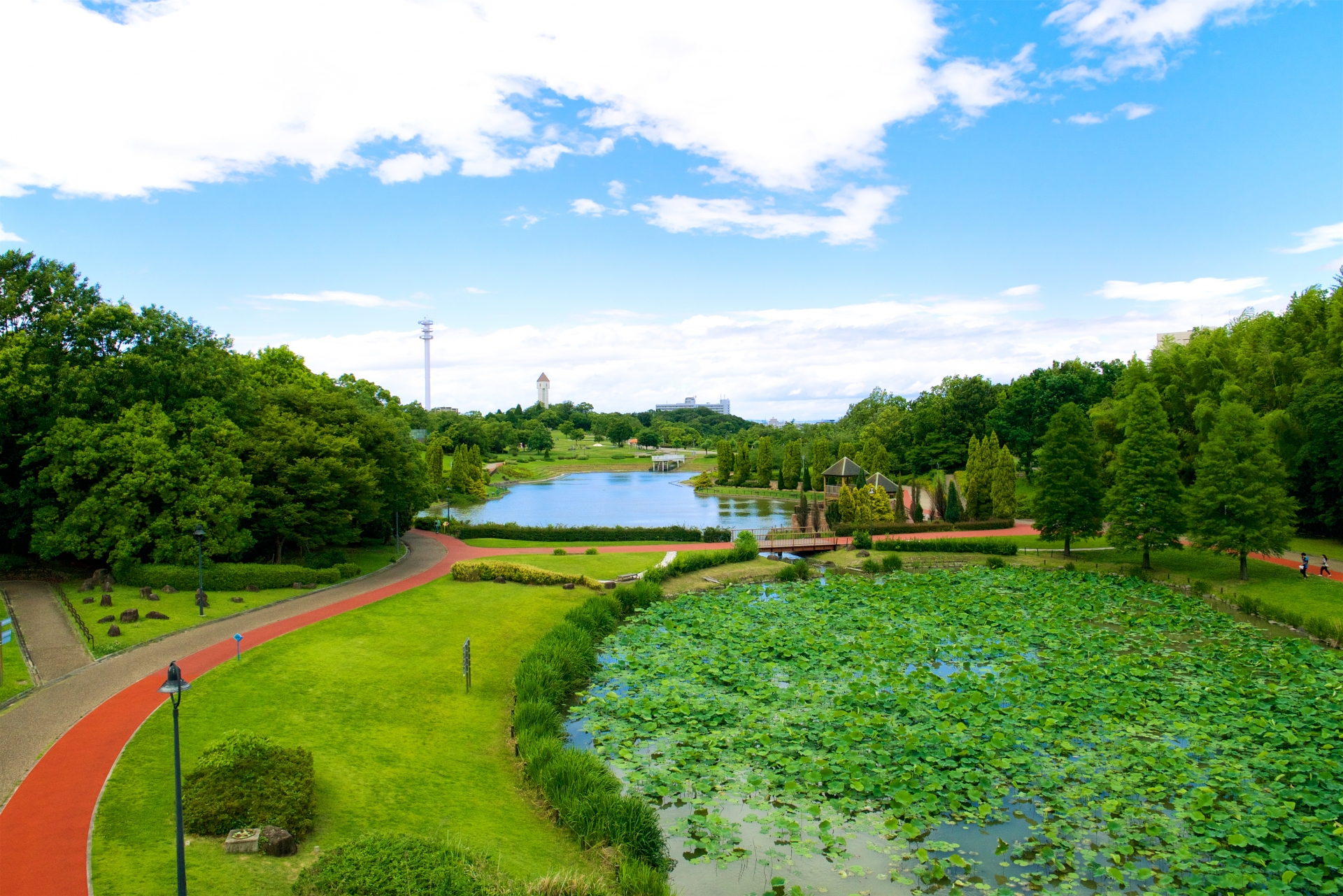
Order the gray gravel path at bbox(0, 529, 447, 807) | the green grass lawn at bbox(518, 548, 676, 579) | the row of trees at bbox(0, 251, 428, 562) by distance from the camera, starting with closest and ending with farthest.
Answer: the gray gravel path at bbox(0, 529, 447, 807) → the row of trees at bbox(0, 251, 428, 562) → the green grass lawn at bbox(518, 548, 676, 579)

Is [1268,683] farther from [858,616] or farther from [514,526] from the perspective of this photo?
[514,526]

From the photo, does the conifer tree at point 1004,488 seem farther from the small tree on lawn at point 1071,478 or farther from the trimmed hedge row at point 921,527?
the small tree on lawn at point 1071,478

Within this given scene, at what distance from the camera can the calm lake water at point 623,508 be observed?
171 feet

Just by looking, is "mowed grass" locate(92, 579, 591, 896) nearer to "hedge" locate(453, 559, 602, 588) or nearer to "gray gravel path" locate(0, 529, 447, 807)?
"gray gravel path" locate(0, 529, 447, 807)

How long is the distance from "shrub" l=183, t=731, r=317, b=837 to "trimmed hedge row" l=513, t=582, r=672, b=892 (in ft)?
12.5

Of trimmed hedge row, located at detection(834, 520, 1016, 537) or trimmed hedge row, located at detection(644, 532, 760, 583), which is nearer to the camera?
trimmed hedge row, located at detection(644, 532, 760, 583)

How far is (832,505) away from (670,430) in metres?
103

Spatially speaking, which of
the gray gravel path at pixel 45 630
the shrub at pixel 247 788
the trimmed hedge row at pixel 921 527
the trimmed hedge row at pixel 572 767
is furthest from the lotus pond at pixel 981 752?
the trimmed hedge row at pixel 921 527

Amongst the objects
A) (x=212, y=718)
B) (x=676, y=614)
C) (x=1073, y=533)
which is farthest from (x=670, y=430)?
(x=212, y=718)

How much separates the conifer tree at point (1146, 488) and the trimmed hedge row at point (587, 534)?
1865 centimetres

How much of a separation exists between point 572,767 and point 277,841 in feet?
14.9

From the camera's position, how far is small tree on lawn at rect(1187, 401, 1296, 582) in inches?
1038

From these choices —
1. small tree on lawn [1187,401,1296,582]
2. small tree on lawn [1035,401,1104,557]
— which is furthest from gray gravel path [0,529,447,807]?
small tree on lawn [1187,401,1296,582]

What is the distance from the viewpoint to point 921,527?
42.0 meters
